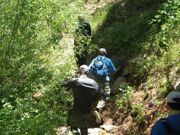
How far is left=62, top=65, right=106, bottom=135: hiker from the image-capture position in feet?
31.8

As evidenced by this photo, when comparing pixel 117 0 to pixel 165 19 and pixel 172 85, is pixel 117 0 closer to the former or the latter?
pixel 165 19

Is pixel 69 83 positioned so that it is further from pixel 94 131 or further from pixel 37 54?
pixel 94 131

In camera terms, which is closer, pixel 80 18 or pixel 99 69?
pixel 80 18

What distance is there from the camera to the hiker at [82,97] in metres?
9.70

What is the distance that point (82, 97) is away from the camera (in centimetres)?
980

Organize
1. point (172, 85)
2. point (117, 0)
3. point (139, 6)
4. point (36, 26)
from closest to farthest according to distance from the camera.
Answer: point (36, 26)
point (172, 85)
point (139, 6)
point (117, 0)

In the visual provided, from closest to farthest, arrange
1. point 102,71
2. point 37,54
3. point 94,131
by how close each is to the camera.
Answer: point 37,54
point 94,131
point 102,71

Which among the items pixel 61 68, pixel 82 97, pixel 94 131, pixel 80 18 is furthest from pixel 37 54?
pixel 94 131

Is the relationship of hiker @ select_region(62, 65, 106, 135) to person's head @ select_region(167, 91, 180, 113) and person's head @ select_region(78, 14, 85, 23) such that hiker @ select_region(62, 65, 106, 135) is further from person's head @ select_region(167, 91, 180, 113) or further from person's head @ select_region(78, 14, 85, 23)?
person's head @ select_region(167, 91, 180, 113)

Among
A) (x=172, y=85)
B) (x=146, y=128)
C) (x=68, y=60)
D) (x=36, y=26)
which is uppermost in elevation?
(x=36, y=26)

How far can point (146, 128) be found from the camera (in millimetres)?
10359

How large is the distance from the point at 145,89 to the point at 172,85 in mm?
1184

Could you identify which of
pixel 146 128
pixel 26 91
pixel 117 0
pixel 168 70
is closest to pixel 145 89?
pixel 168 70

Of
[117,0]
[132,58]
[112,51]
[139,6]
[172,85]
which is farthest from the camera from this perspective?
[117,0]
